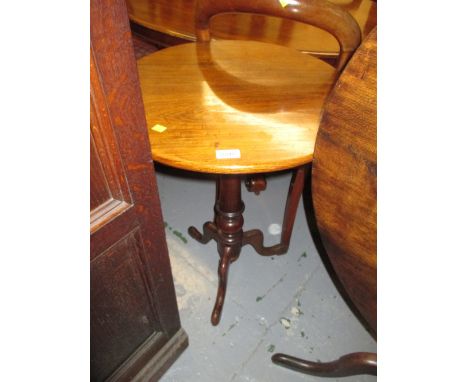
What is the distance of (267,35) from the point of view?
156 centimetres

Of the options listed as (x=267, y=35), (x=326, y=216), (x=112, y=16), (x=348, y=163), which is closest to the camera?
(x=112, y=16)

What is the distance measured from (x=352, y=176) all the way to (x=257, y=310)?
1.10m

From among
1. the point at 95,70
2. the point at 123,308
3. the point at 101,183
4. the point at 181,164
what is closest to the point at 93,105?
the point at 95,70

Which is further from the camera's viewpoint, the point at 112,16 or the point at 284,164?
the point at 284,164

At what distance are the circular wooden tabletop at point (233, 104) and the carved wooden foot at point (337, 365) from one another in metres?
0.78

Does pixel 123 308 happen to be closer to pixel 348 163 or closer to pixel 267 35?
pixel 348 163

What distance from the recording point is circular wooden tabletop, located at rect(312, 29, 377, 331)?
0.56m

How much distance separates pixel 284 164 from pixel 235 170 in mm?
122

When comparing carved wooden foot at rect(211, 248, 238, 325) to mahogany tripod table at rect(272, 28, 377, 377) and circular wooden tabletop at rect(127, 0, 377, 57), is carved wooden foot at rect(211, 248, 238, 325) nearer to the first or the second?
mahogany tripod table at rect(272, 28, 377, 377)

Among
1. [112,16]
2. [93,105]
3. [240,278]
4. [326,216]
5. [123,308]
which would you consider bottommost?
[240,278]

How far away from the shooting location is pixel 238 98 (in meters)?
1.04

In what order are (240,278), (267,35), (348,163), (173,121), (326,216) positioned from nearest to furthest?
(348,163) < (326,216) < (173,121) < (267,35) < (240,278)

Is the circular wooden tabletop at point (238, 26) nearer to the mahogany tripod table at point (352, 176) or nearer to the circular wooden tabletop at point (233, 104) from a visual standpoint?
the circular wooden tabletop at point (233, 104)

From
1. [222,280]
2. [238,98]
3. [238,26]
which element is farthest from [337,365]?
[238,26]
